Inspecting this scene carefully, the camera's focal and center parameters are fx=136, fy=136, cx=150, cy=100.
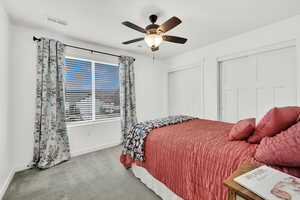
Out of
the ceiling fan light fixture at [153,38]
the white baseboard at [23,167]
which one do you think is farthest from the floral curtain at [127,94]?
the ceiling fan light fixture at [153,38]

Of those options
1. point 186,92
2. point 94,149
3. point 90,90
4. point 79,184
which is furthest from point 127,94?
point 79,184

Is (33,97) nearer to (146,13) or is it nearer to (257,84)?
(146,13)

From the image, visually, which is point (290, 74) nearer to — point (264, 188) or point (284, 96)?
point (284, 96)

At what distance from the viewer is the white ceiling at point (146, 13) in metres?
1.84

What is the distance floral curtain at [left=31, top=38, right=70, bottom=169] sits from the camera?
237 centimetres

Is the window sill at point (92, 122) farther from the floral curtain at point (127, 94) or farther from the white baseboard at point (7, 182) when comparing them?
the white baseboard at point (7, 182)

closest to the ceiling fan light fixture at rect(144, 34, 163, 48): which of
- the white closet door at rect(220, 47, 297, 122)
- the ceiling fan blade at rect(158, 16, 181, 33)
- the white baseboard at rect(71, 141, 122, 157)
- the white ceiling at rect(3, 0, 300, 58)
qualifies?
the ceiling fan blade at rect(158, 16, 181, 33)

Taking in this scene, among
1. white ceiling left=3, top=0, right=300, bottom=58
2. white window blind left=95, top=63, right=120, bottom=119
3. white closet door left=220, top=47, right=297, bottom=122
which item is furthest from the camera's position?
white window blind left=95, top=63, right=120, bottom=119

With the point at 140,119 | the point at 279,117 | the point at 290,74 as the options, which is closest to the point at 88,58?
the point at 140,119

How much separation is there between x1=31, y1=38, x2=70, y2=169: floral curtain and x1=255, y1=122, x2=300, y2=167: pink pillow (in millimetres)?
2963

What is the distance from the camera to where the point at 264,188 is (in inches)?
23.5

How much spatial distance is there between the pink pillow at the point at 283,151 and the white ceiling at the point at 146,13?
1827mm

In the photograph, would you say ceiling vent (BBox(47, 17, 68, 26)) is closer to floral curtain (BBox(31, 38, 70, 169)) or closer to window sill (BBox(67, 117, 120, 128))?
floral curtain (BBox(31, 38, 70, 169))

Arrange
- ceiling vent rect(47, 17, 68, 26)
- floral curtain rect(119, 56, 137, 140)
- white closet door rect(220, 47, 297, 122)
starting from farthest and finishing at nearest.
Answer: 1. floral curtain rect(119, 56, 137, 140)
2. white closet door rect(220, 47, 297, 122)
3. ceiling vent rect(47, 17, 68, 26)
